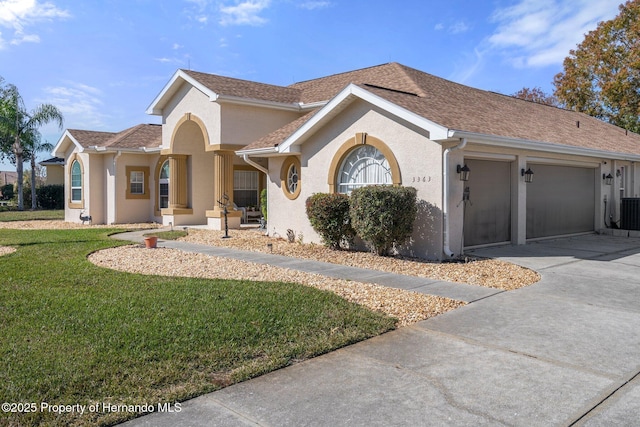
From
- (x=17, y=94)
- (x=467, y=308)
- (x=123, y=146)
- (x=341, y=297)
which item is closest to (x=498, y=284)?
(x=467, y=308)

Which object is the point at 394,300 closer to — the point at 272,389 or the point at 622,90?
the point at 272,389

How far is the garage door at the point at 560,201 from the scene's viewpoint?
14.4m

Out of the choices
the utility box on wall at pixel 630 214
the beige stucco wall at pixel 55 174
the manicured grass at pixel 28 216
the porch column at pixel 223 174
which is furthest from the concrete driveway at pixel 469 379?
the beige stucco wall at pixel 55 174

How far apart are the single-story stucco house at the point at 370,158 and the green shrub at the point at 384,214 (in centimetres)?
51

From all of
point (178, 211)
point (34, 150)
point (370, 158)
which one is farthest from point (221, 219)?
point (34, 150)

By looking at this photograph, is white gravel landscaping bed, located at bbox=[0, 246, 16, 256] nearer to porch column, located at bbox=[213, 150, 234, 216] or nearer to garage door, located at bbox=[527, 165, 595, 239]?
porch column, located at bbox=[213, 150, 234, 216]

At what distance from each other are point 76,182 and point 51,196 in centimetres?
1582

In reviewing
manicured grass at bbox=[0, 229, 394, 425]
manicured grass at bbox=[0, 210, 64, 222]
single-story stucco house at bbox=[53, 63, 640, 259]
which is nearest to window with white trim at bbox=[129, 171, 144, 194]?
single-story stucco house at bbox=[53, 63, 640, 259]

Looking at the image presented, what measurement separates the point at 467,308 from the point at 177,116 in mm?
15762

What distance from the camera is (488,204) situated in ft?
41.7

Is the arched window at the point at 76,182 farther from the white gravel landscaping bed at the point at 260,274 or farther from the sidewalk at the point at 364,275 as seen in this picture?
the sidewalk at the point at 364,275

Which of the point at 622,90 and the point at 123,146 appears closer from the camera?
the point at 123,146

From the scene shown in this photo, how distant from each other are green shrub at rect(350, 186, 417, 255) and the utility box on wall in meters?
9.75

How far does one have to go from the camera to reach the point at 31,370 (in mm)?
4531
